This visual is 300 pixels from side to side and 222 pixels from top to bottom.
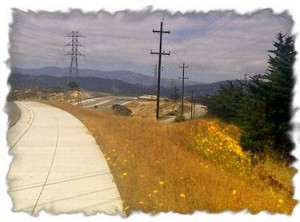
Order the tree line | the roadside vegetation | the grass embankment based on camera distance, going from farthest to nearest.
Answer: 1. the tree line
2. the roadside vegetation
3. the grass embankment

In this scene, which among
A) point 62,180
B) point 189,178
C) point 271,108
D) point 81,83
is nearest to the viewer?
point 189,178

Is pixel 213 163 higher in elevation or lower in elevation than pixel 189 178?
lower

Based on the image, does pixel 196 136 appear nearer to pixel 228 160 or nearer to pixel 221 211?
pixel 228 160

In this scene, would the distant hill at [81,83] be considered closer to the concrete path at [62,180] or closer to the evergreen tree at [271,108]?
the concrete path at [62,180]

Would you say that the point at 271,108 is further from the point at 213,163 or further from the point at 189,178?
the point at 189,178

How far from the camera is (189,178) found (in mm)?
5656

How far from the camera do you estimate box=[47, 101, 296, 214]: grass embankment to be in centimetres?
397

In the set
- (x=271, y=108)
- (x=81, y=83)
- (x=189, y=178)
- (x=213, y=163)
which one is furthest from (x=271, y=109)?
(x=81, y=83)

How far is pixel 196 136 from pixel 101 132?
130 inches

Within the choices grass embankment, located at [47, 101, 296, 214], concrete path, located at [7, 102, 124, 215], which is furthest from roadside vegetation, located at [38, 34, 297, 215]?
concrete path, located at [7, 102, 124, 215]

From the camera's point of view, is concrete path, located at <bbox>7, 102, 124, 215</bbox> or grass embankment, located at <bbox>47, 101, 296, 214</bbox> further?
concrete path, located at <bbox>7, 102, 124, 215</bbox>

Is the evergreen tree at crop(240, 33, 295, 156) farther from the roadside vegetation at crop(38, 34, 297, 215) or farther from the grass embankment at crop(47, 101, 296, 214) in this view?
the grass embankment at crop(47, 101, 296, 214)

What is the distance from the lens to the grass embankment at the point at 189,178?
3.97 metres

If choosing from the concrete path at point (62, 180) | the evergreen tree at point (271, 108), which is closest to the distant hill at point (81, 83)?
the concrete path at point (62, 180)
